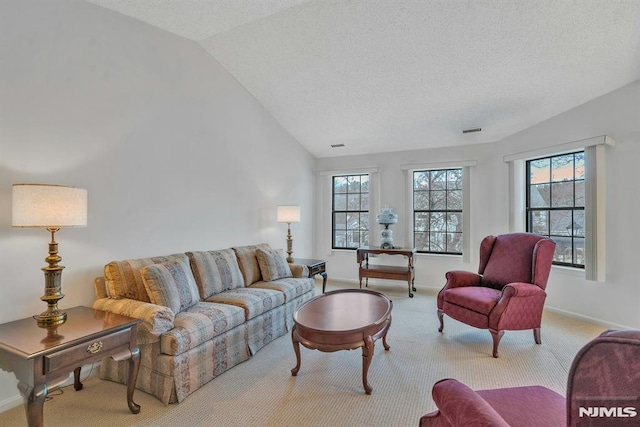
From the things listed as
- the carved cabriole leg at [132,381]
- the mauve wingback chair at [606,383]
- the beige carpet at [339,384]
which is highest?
the mauve wingback chair at [606,383]

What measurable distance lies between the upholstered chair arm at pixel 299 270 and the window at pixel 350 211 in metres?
2.04

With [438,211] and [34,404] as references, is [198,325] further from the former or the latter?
[438,211]

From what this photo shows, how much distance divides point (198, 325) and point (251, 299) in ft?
2.23

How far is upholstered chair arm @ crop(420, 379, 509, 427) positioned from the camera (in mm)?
1039

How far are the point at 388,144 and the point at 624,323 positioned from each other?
3.78 metres

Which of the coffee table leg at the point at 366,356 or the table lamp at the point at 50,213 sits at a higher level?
the table lamp at the point at 50,213

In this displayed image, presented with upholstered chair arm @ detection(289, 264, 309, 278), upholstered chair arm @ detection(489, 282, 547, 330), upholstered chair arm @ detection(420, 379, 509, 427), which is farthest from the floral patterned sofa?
upholstered chair arm @ detection(489, 282, 547, 330)

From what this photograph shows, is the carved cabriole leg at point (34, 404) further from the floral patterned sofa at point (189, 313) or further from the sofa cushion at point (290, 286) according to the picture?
the sofa cushion at point (290, 286)

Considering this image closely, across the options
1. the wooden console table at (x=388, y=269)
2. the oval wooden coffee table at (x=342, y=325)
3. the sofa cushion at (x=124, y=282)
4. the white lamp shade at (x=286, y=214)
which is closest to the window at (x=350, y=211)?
the wooden console table at (x=388, y=269)

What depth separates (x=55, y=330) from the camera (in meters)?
1.89

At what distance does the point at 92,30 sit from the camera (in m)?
2.58

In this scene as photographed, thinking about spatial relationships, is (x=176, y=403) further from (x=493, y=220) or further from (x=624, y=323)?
(x=493, y=220)

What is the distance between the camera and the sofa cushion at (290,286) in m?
3.47

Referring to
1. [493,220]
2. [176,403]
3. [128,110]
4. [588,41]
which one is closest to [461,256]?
[493,220]
